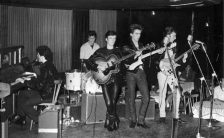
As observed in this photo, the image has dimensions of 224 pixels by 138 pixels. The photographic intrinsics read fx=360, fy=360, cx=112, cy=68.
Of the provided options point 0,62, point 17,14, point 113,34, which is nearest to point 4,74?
point 0,62

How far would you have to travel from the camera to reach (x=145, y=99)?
7.52 m

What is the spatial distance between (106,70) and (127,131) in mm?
1330

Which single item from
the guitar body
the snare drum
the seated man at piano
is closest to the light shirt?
the guitar body

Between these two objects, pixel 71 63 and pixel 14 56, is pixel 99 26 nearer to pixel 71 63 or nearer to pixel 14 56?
pixel 71 63

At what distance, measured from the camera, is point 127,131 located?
24.2 feet

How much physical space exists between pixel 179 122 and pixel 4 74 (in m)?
4.00

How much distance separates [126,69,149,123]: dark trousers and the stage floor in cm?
35

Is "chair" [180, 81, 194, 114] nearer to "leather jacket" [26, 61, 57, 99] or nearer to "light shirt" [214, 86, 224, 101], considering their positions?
"light shirt" [214, 86, 224, 101]

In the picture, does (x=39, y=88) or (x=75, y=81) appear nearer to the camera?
(x=39, y=88)

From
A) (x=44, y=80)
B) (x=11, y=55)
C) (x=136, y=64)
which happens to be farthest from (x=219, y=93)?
(x=11, y=55)

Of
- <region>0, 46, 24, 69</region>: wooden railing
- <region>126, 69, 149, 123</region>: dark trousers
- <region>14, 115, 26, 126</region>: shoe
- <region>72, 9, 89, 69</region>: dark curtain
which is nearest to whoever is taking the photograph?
<region>0, 46, 24, 69</region>: wooden railing

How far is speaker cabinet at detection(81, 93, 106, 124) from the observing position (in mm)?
7945

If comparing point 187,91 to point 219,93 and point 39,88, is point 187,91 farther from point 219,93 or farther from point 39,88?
point 39,88

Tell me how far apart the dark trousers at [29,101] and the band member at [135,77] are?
190 cm
